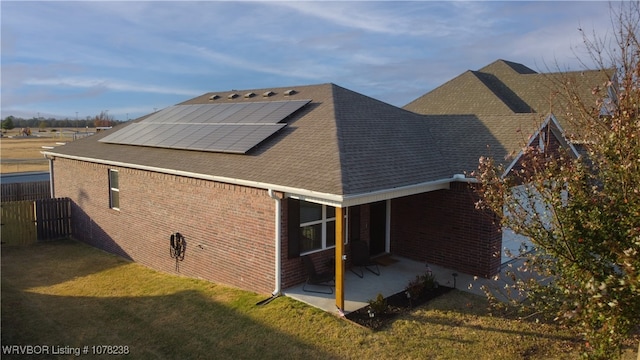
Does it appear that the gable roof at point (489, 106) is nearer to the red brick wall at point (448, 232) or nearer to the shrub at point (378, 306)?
the red brick wall at point (448, 232)

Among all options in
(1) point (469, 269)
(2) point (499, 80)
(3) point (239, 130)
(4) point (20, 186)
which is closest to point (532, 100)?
(2) point (499, 80)

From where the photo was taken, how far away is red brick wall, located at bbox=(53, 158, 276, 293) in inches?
402

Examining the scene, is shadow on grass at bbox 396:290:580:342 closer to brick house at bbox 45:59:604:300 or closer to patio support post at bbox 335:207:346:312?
patio support post at bbox 335:207:346:312

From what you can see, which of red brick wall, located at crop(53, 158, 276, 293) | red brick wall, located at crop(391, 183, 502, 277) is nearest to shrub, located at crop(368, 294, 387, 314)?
red brick wall, located at crop(53, 158, 276, 293)

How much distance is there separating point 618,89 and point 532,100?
16.8m

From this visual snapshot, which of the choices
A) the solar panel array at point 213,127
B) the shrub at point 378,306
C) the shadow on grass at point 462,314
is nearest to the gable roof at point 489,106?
the shadow on grass at point 462,314

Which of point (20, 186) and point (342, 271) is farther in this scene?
point (20, 186)

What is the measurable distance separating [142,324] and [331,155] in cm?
529

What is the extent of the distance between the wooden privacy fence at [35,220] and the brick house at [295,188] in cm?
193

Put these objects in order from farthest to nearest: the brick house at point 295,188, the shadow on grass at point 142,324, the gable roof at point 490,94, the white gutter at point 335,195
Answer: the gable roof at point 490,94
the brick house at point 295,188
the white gutter at point 335,195
the shadow on grass at point 142,324

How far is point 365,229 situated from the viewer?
12.3m

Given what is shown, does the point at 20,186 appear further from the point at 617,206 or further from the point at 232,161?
the point at 617,206

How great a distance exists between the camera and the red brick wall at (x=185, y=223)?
10211 millimetres

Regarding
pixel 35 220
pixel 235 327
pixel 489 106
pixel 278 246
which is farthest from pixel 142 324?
pixel 489 106
